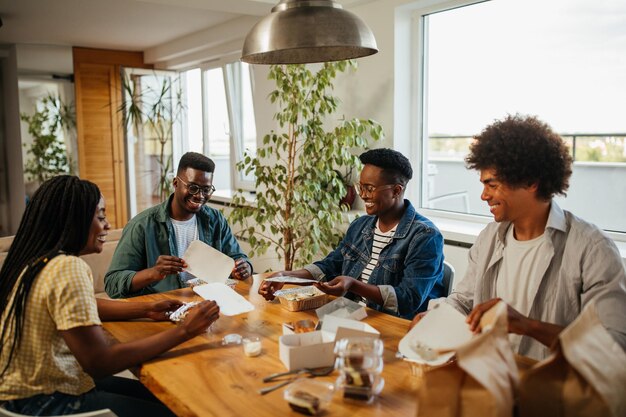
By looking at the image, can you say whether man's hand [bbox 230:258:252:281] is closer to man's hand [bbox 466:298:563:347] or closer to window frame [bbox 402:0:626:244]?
man's hand [bbox 466:298:563:347]

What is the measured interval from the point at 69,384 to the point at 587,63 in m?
2.77

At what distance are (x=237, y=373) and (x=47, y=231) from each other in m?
0.67

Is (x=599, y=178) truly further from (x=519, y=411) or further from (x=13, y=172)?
(x=13, y=172)

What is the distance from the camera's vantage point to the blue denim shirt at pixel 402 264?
7.06 feet

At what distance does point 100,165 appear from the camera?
22.2 ft

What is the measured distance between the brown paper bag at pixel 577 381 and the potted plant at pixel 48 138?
6.98 m

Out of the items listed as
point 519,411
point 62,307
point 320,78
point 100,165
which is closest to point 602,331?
point 519,411

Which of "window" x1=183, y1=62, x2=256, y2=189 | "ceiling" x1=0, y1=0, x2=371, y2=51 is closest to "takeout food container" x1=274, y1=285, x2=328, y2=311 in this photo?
"ceiling" x1=0, y1=0, x2=371, y2=51

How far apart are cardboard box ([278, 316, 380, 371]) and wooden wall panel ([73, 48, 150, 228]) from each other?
5799 millimetres

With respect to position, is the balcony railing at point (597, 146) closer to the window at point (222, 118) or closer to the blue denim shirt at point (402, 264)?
the blue denim shirt at point (402, 264)

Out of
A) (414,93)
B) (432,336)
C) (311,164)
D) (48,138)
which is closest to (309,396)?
(432,336)

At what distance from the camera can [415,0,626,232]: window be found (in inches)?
111

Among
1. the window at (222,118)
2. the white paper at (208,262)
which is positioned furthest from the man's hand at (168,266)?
the window at (222,118)

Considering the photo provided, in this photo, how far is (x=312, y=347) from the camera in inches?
57.6
